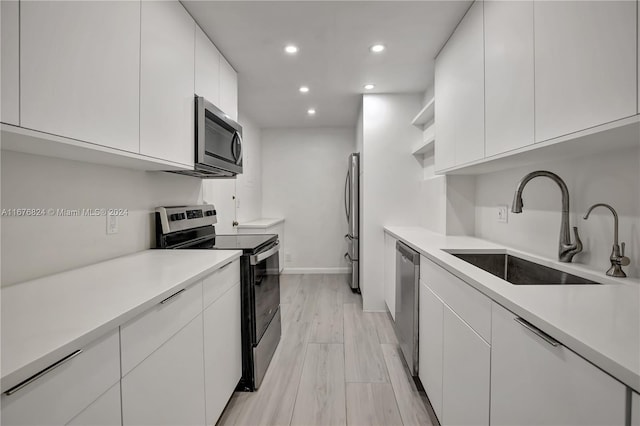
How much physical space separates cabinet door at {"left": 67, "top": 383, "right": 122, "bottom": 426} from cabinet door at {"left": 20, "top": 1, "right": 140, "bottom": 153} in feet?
2.61

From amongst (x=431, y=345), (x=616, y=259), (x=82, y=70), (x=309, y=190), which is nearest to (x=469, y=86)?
(x=616, y=259)

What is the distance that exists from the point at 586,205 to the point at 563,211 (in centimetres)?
9

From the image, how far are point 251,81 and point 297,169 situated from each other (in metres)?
2.04

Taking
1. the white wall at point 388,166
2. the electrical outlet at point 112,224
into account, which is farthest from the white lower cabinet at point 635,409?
the white wall at point 388,166

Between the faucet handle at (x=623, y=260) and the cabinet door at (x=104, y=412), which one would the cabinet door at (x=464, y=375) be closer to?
the faucet handle at (x=623, y=260)

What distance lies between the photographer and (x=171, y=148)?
1.59m

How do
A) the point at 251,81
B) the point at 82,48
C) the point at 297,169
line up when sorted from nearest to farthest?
the point at 82,48, the point at 251,81, the point at 297,169

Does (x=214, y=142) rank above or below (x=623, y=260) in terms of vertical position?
above

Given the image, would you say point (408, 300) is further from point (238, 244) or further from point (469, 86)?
point (469, 86)

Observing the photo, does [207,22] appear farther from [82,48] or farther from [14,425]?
[14,425]

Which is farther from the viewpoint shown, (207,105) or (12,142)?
(207,105)

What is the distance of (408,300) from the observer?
6.57 ft

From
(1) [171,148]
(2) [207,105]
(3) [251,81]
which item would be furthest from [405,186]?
(1) [171,148]

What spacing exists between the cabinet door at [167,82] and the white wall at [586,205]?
79.8 inches
